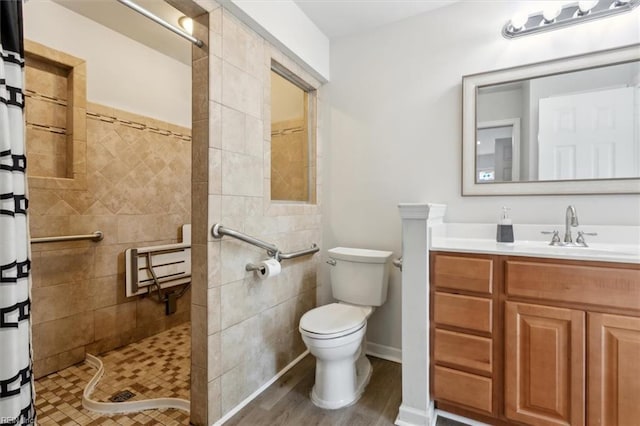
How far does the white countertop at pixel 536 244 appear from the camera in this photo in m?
1.27

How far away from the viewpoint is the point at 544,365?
52.4 inches

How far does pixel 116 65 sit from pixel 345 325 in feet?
8.29

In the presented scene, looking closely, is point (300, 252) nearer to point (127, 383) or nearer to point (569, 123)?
point (127, 383)

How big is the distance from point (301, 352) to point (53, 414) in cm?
141

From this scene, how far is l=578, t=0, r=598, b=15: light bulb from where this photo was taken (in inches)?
62.8

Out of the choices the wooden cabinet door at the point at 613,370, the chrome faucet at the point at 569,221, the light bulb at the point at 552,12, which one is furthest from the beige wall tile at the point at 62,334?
the light bulb at the point at 552,12

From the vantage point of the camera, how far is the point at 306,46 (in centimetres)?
214

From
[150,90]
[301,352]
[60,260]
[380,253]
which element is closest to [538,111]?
[380,253]

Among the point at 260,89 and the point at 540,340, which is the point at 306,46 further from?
the point at 540,340

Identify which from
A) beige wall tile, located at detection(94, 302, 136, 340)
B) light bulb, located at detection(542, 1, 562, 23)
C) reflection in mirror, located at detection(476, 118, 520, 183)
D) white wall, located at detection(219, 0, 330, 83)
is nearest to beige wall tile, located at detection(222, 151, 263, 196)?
white wall, located at detection(219, 0, 330, 83)

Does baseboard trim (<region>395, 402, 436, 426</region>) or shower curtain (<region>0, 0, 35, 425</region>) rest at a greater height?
shower curtain (<region>0, 0, 35, 425</region>)

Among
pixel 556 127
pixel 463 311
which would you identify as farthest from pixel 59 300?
pixel 556 127

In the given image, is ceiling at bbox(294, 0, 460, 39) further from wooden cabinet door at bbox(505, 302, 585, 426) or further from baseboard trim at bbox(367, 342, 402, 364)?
baseboard trim at bbox(367, 342, 402, 364)

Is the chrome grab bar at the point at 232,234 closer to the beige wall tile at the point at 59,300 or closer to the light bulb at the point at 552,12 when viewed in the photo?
the beige wall tile at the point at 59,300
